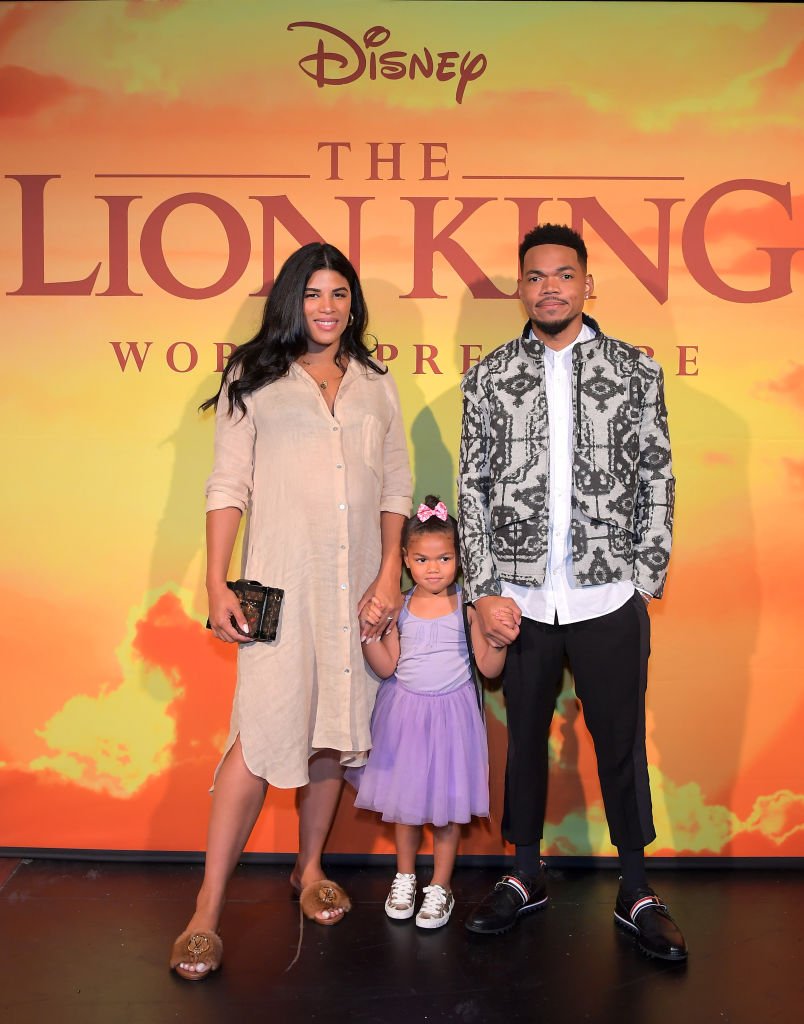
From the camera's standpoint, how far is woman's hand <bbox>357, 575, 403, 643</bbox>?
286cm

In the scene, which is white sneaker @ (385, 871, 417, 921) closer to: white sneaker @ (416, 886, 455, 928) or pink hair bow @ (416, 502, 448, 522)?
white sneaker @ (416, 886, 455, 928)

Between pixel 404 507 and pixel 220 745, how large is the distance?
3.72 feet

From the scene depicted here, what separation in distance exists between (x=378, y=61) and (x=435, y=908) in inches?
106

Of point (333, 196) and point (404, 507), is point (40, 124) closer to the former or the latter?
point (333, 196)

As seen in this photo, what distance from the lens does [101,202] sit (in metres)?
3.36

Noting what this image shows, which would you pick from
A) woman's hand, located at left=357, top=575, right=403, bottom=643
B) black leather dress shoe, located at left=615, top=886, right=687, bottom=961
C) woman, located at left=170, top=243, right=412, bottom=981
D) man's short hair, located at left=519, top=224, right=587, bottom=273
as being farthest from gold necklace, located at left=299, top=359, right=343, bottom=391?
black leather dress shoe, located at left=615, top=886, right=687, bottom=961

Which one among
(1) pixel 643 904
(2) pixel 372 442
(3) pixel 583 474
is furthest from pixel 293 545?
(1) pixel 643 904

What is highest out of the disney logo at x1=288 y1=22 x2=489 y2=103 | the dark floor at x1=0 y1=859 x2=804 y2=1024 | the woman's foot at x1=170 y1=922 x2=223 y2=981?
the disney logo at x1=288 y1=22 x2=489 y2=103

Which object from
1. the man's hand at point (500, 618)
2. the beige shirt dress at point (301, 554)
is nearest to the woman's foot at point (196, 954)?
the beige shirt dress at point (301, 554)

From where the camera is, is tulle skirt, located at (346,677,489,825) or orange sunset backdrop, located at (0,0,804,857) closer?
tulle skirt, located at (346,677,489,825)

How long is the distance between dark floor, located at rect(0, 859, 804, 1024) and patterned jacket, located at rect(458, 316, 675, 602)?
3.35ft

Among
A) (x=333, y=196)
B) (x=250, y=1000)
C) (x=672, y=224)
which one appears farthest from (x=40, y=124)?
(x=250, y=1000)

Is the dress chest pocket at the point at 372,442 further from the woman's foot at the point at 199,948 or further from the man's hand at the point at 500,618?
the woman's foot at the point at 199,948

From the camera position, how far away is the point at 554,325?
2.80 meters
